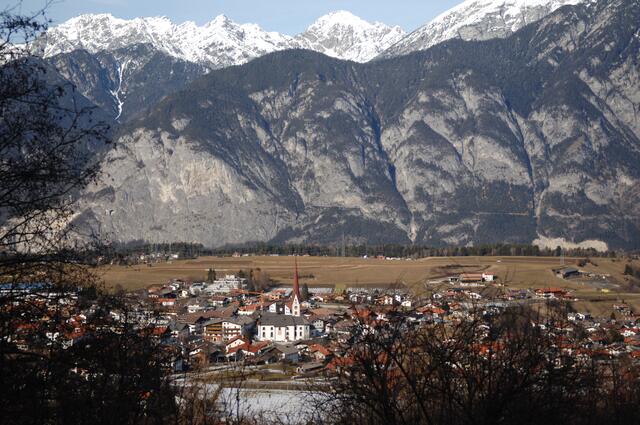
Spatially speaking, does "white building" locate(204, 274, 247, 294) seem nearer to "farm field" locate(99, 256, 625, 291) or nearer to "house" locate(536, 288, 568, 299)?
"farm field" locate(99, 256, 625, 291)

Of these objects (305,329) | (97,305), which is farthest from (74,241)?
(305,329)

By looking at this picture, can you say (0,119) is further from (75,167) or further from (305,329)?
(305,329)

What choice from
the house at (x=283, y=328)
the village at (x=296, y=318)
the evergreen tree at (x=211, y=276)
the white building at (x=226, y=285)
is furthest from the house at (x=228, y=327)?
the evergreen tree at (x=211, y=276)

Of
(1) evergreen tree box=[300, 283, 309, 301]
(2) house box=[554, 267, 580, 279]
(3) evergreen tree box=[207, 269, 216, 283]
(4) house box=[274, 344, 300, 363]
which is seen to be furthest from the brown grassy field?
(4) house box=[274, 344, 300, 363]

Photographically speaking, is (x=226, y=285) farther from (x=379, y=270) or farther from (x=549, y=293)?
(x=549, y=293)

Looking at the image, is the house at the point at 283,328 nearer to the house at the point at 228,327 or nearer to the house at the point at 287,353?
the house at the point at 228,327
